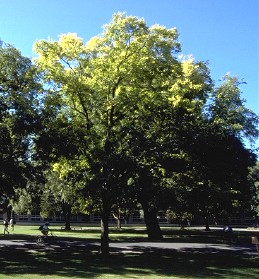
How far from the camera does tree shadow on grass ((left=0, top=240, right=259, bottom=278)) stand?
14766mm

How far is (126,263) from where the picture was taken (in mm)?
17594

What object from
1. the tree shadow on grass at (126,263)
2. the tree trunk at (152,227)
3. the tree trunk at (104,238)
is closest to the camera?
the tree shadow on grass at (126,263)

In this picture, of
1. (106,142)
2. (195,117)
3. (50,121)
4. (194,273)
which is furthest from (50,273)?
(195,117)

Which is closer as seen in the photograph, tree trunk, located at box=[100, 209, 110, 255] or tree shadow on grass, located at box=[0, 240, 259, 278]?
tree shadow on grass, located at box=[0, 240, 259, 278]

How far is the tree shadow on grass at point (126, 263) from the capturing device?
14.8 metres

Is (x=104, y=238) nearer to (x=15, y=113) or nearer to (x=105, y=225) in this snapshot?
Result: (x=105, y=225)

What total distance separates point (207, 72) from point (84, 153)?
12.0 m

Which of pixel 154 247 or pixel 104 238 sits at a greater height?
pixel 104 238

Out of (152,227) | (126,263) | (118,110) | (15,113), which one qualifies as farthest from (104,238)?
(152,227)

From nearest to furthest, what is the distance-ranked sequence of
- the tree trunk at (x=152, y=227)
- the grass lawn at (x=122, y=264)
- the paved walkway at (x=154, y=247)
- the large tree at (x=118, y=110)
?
1. the grass lawn at (x=122, y=264)
2. the large tree at (x=118, y=110)
3. the paved walkway at (x=154, y=247)
4. the tree trunk at (x=152, y=227)

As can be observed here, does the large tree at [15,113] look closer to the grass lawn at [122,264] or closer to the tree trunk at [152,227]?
the grass lawn at [122,264]

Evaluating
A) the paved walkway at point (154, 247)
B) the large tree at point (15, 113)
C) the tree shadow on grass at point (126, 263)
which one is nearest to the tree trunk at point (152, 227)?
the paved walkway at point (154, 247)

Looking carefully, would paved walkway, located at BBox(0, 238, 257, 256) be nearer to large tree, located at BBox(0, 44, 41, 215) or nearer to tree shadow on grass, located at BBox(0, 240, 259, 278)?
tree shadow on grass, located at BBox(0, 240, 259, 278)

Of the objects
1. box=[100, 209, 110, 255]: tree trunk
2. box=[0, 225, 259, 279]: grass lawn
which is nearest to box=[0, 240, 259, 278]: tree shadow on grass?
box=[0, 225, 259, 279]: grass lawn
